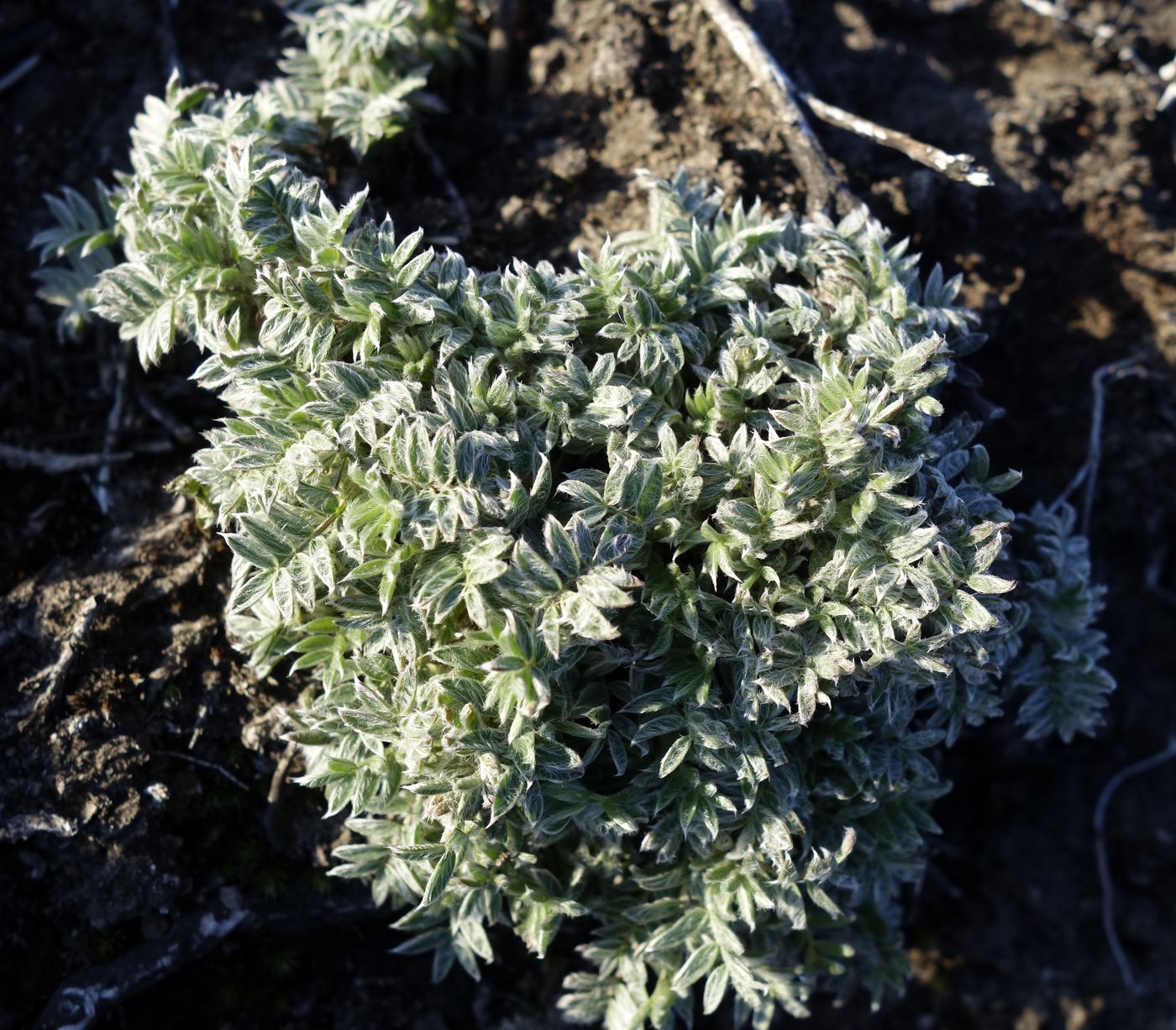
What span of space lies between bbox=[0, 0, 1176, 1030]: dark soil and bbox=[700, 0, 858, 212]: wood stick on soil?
142 millimetres

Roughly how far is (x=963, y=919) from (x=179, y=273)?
4316mm

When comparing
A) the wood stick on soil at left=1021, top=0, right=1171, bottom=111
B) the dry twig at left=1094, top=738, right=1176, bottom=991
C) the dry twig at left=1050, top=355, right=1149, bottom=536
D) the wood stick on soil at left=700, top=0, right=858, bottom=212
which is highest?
the wood stick on soil at left=1021, top=0, right=1171, bottom=111

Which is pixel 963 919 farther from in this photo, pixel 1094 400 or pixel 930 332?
pixel 930 332

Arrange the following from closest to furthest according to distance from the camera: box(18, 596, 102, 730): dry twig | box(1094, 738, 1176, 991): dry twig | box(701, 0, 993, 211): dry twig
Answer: box(18, 596, 102, 730): dry twig, box(701, 0, 993, 211): dry twig, box(1094, 738, 1176, 991): dry twig

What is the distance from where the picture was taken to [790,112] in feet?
12.4

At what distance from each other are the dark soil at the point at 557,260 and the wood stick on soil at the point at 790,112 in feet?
0.47

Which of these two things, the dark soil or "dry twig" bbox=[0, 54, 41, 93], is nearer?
the dark soil

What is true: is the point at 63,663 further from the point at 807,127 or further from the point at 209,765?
the point at 807,127

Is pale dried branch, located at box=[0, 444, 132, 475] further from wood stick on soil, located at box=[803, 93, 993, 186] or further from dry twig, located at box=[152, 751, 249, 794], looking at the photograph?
wood stick on soil, located at box=[803, 93, 993, 186]

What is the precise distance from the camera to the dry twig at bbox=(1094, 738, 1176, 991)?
4.74m

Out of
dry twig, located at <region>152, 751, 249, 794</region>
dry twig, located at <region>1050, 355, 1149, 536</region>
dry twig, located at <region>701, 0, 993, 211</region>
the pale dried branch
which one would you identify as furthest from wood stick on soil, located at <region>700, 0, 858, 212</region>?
dry twig, located at <region>152, 751, 249, 794</region>

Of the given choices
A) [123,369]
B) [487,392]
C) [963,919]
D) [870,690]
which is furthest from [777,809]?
[123,369]

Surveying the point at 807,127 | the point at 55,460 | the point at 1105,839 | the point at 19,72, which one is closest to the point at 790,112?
the point at 807,127

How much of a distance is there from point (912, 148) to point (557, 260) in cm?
135
